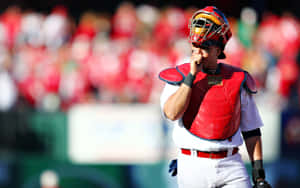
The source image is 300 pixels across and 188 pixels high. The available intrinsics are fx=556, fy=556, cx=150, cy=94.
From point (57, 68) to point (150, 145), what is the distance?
243 centimetres

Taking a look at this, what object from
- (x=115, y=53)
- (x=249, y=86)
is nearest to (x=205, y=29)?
(x=249, y=86)

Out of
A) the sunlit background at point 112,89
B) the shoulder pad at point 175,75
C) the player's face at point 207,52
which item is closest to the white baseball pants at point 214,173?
the shoulder pad at point 175,75

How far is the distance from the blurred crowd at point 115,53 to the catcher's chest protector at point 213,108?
15.5 ft

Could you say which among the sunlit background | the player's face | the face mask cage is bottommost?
the sunlit background

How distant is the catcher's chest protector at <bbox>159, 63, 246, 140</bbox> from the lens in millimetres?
3219

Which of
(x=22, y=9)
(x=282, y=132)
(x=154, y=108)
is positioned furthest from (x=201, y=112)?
(x=22, y=9)

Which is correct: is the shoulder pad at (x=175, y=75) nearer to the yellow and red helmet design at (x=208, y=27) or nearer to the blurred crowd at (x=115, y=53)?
the yellow and red helmet design at (x=208, y=27)

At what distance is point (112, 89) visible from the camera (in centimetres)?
886

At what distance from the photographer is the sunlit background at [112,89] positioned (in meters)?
7.88

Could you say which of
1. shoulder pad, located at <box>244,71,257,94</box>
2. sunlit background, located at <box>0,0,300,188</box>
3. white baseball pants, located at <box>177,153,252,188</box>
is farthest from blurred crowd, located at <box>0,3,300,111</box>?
white baseball pants, located at <box>177,153,252,188</box>

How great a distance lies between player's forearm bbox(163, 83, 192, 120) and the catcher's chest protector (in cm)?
13

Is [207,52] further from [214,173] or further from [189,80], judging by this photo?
[214,173]

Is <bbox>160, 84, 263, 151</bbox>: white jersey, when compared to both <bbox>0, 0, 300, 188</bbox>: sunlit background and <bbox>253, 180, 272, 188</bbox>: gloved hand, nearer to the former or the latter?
<bbox>253, 180, 272, 188</bbox>: gloved hand

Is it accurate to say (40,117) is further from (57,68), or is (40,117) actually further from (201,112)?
(201,112)
